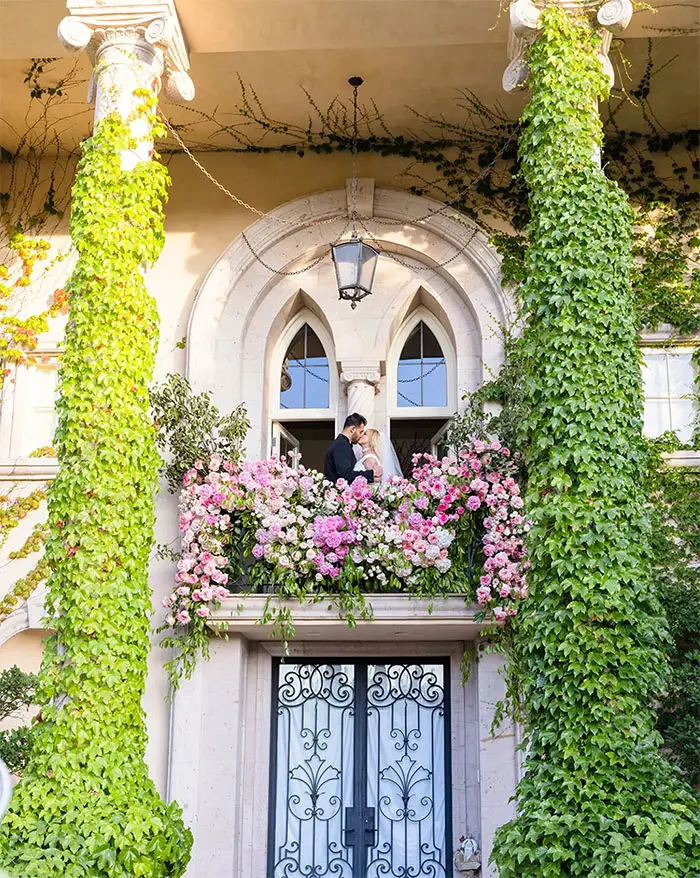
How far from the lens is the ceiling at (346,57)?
8.30 m

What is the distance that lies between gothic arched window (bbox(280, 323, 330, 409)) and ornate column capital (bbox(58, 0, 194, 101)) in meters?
3.00

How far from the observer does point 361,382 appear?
9.71 m

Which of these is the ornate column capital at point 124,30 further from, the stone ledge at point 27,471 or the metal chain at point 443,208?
the stone ledge at point 27,471

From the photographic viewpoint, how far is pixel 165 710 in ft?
28.7

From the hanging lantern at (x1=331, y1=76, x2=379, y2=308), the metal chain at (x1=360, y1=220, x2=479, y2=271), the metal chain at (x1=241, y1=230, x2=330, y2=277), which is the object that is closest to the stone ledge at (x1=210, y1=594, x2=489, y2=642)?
the hanging lantern at (x1=331, y1=76, x2=379, y2=308)

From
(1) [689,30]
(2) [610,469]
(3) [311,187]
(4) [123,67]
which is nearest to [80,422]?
(4) [123,67]

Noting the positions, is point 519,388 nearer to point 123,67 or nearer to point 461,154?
point 461,154

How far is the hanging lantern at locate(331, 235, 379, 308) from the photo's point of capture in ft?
28.4

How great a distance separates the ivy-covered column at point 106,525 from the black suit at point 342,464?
2008mm

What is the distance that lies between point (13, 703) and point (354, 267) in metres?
4.52

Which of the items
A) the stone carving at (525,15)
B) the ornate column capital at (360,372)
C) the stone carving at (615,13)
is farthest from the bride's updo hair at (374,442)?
the stone carving at (615,13)

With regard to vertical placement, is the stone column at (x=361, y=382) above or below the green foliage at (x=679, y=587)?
above

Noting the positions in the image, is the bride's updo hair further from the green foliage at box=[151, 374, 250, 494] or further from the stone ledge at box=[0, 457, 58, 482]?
the stone ledge at box=[0, 457, 58, 482]

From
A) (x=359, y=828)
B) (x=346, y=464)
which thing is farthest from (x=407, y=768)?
(x=346, y=464)
